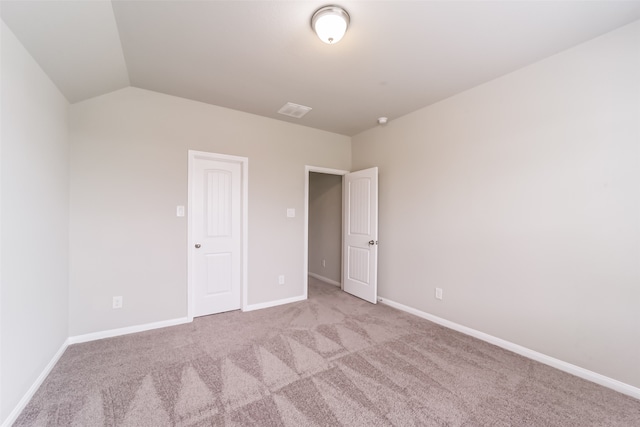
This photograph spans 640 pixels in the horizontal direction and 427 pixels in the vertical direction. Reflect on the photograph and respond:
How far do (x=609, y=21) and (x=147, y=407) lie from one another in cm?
411

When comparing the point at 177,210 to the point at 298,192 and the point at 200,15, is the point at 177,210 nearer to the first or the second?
the point at 298,192

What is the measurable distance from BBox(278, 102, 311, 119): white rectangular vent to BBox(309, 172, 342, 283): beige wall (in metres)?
1.58

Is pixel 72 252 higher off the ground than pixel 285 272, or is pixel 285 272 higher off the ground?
pixel 72 252

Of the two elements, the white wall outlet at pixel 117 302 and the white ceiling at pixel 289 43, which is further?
the white wall outlet at pixel 117 302

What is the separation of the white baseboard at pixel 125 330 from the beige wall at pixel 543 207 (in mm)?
2889

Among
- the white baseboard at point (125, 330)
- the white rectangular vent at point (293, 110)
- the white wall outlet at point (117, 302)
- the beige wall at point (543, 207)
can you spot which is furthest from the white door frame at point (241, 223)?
the beige wall at point (543, 207)

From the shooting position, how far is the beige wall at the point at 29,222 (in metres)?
1.58

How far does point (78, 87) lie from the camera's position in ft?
7.75

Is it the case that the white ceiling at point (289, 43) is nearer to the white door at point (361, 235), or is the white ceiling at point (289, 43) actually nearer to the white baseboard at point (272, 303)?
the white door at point (361, 235)

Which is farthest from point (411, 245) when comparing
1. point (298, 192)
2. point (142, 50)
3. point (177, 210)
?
point (142, 50)

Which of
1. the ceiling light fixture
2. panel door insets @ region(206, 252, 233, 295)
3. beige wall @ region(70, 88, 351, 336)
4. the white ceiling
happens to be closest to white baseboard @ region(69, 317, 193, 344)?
beige wall @ region(70, 88, 351, 336)

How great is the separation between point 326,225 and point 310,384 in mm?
3292

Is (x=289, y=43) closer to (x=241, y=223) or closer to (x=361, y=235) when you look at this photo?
(x=241, y=223)

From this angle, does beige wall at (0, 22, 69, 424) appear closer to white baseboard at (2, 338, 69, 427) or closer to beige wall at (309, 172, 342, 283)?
white baseboard at (2, 338, 69, 427)
